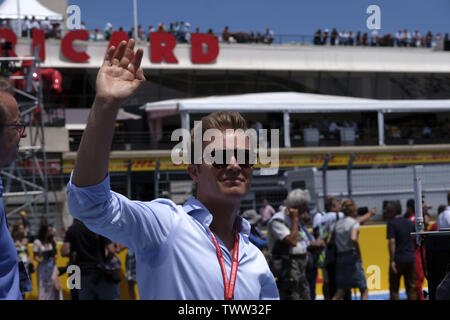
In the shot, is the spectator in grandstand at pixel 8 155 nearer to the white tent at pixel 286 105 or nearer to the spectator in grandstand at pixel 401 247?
the spectator in grandstand at pixel 401 247

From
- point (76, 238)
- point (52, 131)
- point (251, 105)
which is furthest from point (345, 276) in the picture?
point (52, 131)

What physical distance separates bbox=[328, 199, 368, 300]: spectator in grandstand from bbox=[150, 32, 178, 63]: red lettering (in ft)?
69.8

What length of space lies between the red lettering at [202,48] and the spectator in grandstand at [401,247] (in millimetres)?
21633

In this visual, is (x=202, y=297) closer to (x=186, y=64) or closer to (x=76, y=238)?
(x=76, y=238)

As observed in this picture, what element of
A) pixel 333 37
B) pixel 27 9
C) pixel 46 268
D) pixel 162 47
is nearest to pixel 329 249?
pixel 46 268

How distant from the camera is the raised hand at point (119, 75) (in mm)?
1521

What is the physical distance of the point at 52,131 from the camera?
886 inches

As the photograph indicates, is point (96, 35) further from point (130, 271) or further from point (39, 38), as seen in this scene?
point (130, 271)

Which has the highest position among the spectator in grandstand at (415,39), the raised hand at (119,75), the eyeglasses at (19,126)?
the spectator in grandstand at (415,39)

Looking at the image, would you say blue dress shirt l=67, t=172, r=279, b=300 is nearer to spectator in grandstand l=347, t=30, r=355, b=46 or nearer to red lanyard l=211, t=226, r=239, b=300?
red lanyard l=211, t=226, r=239, b=300

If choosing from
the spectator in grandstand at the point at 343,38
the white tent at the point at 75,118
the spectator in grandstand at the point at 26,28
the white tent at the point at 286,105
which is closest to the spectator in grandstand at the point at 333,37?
the spectator in grandstand at the point at 343,38

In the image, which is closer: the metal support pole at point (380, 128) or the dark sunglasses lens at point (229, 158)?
the dark sunglasses lens at point (229, 158)

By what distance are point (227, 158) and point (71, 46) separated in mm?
26315
